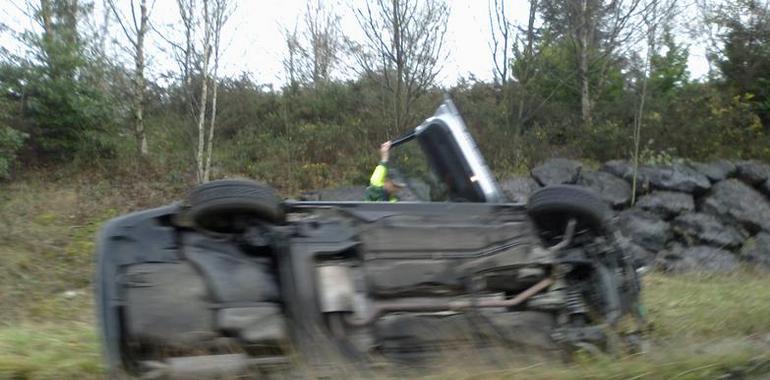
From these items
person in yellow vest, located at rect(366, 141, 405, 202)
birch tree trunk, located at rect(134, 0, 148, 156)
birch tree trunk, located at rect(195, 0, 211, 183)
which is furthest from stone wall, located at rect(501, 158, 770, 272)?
birch tree trunk, located at rect(134, 0, 148, 156)

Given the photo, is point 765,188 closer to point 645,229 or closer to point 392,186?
Result: point 645,229

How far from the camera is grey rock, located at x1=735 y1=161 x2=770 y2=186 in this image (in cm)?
1766

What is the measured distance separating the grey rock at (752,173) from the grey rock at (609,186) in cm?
279

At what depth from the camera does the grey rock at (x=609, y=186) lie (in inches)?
661

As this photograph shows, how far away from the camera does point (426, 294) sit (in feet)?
16.1

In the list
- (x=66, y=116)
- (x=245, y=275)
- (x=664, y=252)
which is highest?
(x=66, y=116)

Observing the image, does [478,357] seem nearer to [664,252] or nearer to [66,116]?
[664,252]

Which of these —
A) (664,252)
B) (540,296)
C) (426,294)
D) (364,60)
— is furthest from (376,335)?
(364,60)

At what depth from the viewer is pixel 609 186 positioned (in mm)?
17203

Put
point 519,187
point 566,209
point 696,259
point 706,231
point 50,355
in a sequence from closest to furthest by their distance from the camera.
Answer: point 50,355, point 566,209, point 696,259, point 706,231, point 519,187

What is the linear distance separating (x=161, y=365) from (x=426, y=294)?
1.62m

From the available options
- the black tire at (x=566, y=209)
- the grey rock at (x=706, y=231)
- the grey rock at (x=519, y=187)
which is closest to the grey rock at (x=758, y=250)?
the grey rock at (x=706, y=231)

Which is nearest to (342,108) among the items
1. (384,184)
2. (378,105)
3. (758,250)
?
(378,105)

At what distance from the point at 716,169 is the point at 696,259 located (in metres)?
3.89
